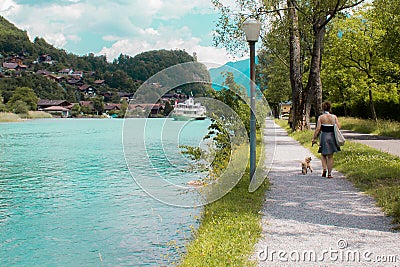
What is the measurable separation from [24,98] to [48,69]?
4322 cm

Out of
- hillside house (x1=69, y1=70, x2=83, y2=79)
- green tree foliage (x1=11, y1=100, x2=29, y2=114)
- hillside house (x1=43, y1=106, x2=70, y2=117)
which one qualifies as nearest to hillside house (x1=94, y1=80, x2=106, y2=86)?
hillside house (x1=43, y1=106, x2=70, y2=117)

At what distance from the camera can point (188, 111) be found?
42.7 ft

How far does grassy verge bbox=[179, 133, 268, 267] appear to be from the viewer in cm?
619

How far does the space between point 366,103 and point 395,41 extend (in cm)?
1535

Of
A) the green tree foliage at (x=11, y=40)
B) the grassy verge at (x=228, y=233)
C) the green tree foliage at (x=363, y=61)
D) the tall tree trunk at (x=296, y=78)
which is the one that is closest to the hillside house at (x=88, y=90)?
the green tree foliage at (x=11, y=40)

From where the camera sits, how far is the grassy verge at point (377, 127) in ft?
94.7

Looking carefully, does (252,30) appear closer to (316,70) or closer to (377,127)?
(316,70)

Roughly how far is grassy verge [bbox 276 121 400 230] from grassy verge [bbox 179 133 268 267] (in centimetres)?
213

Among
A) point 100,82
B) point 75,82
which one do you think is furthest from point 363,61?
point 75,82

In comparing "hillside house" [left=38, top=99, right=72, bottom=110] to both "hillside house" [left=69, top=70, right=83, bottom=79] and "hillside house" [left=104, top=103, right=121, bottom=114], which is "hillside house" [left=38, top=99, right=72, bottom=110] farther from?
"hillside house" [left=104, top=103, right=121, bottom=114]

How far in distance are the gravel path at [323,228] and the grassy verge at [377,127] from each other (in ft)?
60.5

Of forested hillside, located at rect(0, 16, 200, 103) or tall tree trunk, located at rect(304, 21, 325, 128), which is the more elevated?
forested hillside, located at rect(0, 16, 200, 103)

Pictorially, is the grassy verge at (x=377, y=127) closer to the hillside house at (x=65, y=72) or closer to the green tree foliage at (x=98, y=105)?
the green tree foliage at (x=98, y=105)

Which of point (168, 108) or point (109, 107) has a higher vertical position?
point (109, 107)
